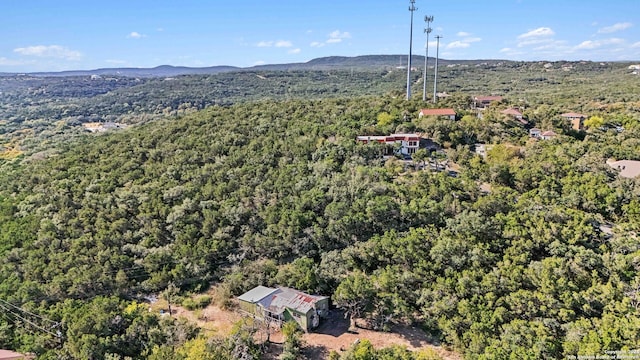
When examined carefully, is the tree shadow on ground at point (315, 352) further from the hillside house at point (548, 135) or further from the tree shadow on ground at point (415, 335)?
the hillside house at point (548, 135)

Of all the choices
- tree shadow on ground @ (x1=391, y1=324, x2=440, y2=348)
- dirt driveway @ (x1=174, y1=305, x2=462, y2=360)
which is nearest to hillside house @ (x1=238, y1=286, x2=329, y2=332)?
dirt driveway @ (x1=174, y1=305, x2=462, y2=360)

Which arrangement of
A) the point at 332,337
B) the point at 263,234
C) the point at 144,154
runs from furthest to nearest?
the point at 144,154
the point at 263,234
the point at 332,337

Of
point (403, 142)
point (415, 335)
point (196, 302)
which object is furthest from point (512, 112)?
point (196, 302)

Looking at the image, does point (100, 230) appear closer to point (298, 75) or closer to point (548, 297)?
point (548, 297)

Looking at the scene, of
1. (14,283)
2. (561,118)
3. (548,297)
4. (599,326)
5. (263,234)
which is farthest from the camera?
(561,118)

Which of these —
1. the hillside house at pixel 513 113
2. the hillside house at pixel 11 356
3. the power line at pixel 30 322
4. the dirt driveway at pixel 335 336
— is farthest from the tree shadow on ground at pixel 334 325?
the hillside house at pixel 513 113

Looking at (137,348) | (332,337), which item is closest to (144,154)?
(137,348)

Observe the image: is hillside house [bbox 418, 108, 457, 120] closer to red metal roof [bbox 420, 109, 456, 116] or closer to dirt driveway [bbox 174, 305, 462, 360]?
red metal roof [bbox 420, 109, 456, 116]

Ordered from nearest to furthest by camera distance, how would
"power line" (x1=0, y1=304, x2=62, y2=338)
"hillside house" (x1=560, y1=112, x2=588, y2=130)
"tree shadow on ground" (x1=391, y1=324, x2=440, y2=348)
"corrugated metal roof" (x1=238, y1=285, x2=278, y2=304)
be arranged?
"tree shadow on ground" (x1=391, y1=324, x2=440, y2=348), "power line" (x1=0, y1=304, x2=62, y2=338), "corrugated metal roof" (x1=238, y1=285, x2=278, y2=304), "hillside house" (x1=560, y1=112, x2=588, y2=130)
